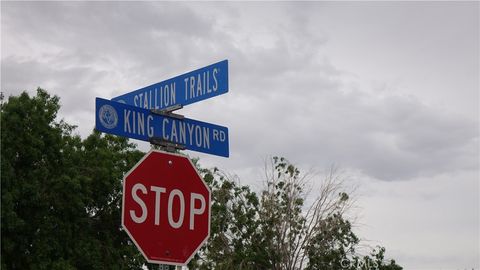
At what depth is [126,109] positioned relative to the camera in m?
6.29

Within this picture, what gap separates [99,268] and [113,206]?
8.85 feet

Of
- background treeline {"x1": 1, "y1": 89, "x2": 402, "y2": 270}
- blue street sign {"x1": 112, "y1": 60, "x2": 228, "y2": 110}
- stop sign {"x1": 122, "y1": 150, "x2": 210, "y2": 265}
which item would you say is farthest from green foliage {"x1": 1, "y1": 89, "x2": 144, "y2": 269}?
stop sign {"x1": 122, "y1": 150, "x2": 210, "y2": 265}

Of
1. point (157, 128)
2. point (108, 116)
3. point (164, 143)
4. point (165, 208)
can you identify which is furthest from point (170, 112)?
point (165, 208)

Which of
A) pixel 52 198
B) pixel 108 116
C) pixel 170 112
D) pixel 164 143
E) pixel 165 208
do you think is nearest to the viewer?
pixel 165 208

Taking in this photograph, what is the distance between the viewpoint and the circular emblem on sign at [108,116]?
6.12 metres

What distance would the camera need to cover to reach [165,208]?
5.90m

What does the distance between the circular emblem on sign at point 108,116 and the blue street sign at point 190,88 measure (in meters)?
0.57

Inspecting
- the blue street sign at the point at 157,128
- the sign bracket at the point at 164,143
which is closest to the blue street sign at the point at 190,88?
the blue street sign at the point at 157,128

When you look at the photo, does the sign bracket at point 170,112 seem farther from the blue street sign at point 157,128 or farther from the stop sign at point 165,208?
the stop sign at point 165,208

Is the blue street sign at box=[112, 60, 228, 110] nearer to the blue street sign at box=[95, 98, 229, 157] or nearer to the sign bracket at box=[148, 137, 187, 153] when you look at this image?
the blue street sign at box=[95, 98, 229, 157]

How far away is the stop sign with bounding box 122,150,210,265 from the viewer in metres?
5.70

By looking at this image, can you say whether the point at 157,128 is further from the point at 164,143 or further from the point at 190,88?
the point at 190,88

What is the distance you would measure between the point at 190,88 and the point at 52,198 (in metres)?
16.4

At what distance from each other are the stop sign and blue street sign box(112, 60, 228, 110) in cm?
66
